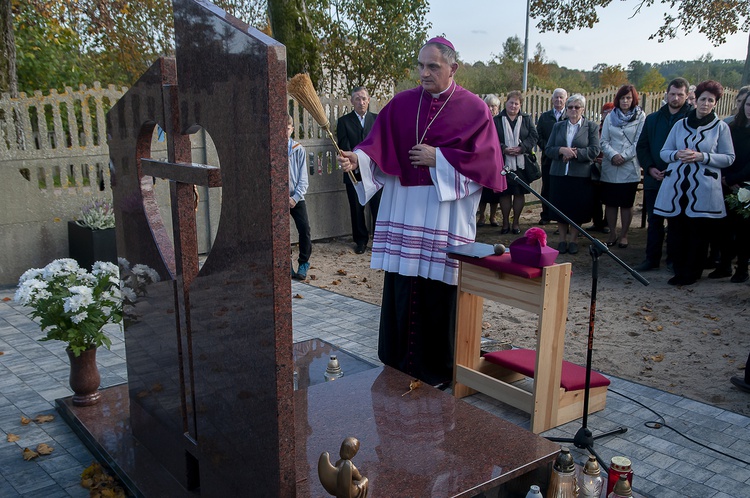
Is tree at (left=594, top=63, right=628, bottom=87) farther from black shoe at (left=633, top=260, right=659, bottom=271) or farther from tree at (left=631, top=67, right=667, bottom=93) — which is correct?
black shoe at (left=633, top=260, right=659, bottom=271)

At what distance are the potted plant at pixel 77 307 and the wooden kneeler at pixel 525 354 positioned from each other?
2171 millimetres

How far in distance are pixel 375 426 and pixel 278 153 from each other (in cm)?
176

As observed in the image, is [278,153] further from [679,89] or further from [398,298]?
[679,89]

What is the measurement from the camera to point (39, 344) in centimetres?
569

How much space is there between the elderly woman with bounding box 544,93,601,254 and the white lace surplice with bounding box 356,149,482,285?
5038 mm

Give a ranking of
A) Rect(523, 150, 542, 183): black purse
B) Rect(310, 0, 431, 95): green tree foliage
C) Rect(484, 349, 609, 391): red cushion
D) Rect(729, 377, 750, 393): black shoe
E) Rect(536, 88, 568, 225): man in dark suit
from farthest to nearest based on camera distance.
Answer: Rect(310, 0, 431, 95): green tree foliage
Rect(523, 150, 542, 183): black purse
Rect(536, 88, 568, 225): man in dark suit
Rect(729, 377, 750, 393): black shoe
Rect(484, 349, 609, 391): red cushion

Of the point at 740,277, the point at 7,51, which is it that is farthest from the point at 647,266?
the point at 7,51

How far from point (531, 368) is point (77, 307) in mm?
2793

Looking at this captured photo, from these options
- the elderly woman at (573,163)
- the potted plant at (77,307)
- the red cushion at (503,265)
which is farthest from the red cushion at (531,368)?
the elderly woman at (573,163)

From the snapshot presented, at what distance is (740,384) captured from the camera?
4926 millimetres

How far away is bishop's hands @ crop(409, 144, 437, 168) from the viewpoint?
444 cm

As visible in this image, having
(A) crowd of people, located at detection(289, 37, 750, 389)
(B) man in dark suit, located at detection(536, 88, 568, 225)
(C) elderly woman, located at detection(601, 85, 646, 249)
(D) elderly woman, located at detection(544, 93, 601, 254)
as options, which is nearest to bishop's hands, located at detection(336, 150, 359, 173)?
(A) crowd of people, located at detection(289, 37, 750, 389)

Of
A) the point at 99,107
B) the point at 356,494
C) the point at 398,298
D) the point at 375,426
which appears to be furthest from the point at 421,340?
the point at 99,107

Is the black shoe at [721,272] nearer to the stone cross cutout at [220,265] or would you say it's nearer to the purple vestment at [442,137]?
the purple vestment at [442,137]
